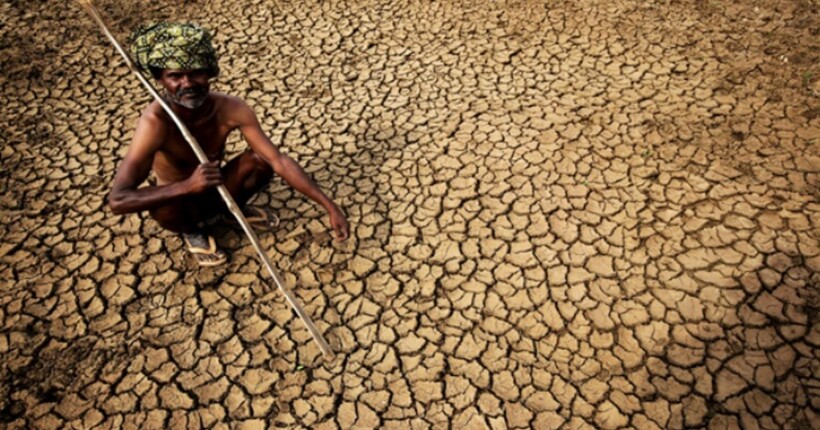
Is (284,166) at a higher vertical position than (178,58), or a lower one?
lower

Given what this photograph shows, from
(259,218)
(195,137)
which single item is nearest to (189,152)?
(195,137)

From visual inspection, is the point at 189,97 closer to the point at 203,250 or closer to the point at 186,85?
the point at 186,85

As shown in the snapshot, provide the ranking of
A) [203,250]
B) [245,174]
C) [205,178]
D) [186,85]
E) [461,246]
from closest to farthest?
[205,178] < [186,85] < [245,174] < [203,250] < [461,246]

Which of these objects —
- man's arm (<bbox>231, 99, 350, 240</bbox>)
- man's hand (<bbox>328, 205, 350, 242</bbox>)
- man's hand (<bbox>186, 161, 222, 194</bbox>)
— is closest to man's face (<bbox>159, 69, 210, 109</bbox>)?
man's arm (<bbox>231, 99, 350, 240</bbox>)

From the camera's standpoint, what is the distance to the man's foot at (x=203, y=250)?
9.07 feet

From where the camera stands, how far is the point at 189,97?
2.20m

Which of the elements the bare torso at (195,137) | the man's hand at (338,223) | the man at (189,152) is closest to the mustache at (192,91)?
the man at (189,152)

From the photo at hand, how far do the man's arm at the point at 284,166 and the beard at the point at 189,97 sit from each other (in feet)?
0.69

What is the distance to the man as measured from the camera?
6.99 feet

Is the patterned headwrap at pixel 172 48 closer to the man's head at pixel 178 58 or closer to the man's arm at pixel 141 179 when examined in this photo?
the man's head at pixel 178 58

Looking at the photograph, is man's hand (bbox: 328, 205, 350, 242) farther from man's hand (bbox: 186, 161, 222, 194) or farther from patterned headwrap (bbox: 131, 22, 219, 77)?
patterned headwrap (bbox: 131, 22, 219, 77)

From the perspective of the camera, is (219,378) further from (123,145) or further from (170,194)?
(123,145)

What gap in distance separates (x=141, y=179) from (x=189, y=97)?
1.47 feet

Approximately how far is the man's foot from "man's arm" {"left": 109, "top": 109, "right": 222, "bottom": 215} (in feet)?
1.86
